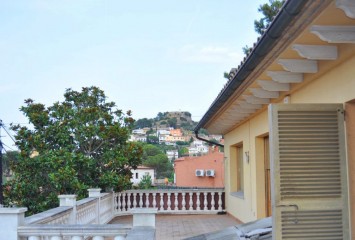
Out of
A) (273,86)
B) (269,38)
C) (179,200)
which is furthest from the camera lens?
(179,200)

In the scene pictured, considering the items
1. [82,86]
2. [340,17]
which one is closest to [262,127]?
[340,17]

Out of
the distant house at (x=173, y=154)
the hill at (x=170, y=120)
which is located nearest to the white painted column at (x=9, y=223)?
the distant house at (x=173, y=154)

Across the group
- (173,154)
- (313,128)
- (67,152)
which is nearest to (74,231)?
(313,128)

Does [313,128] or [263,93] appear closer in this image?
[313,128]

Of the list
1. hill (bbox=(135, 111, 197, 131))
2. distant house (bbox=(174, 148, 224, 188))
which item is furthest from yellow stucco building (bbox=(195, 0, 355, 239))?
hill (bbox=(135, 111, 197, 131))

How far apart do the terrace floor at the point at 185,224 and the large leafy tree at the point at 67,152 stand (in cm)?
172

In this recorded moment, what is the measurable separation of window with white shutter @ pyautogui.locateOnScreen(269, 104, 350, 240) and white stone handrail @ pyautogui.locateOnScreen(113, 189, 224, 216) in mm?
12007

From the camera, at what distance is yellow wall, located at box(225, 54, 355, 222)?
15.3 ft

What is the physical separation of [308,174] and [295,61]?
1.43m

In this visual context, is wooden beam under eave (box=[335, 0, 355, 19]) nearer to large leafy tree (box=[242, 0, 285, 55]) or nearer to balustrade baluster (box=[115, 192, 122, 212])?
balustrade baluster (box=[115, 192, 122, 212])

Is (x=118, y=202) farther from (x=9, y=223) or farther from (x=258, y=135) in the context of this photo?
(x=9, y=223)

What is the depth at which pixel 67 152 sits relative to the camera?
43.1ft

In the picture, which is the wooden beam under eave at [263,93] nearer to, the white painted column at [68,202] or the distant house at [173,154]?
the white painted column at [68,202]

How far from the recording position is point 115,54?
21.5 metres
